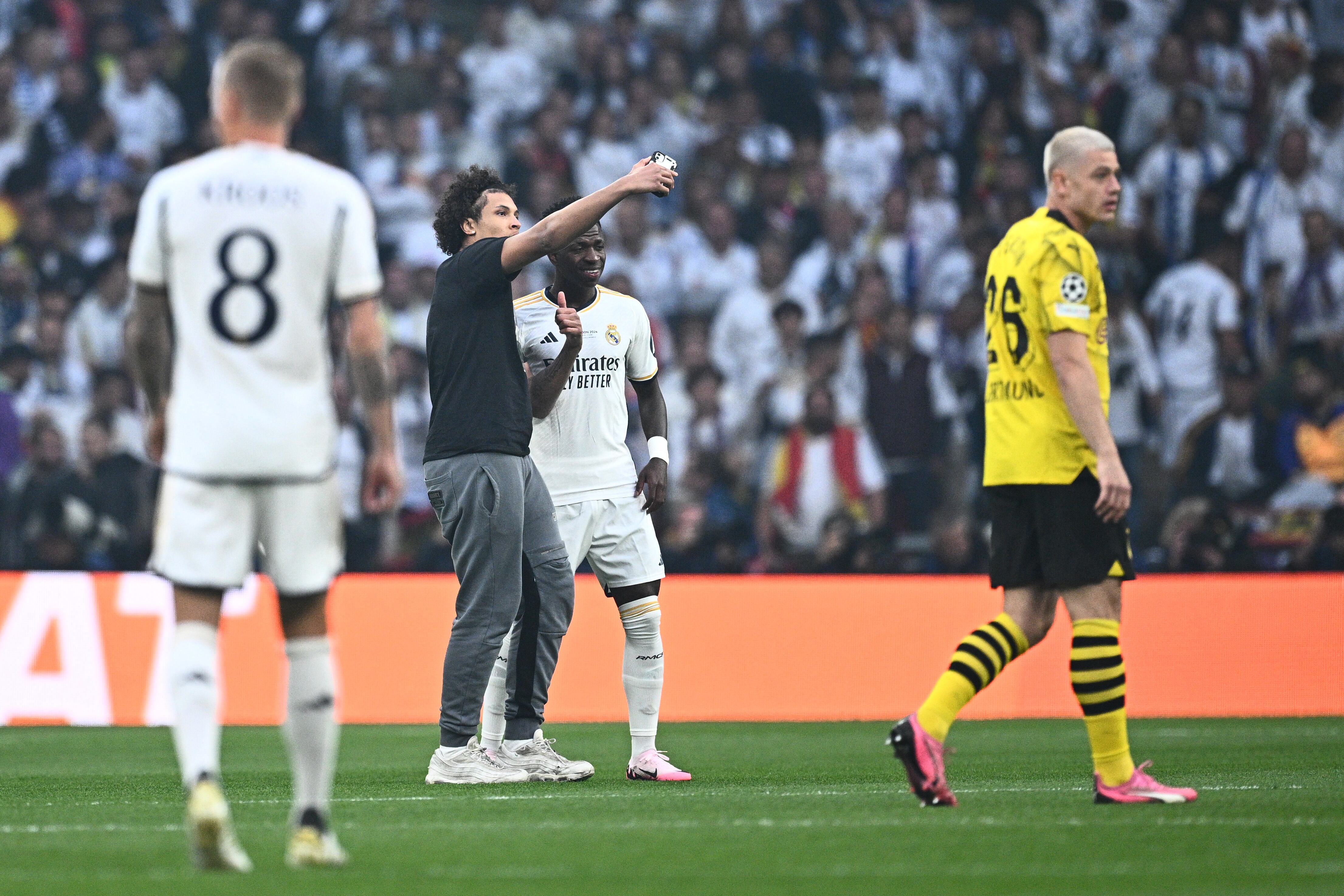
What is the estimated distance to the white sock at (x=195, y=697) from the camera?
4355mm

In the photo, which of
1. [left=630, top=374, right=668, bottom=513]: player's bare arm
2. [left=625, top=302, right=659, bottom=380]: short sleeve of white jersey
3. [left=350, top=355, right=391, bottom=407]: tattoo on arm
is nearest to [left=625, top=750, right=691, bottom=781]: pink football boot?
[left=630, top=374, right=668, bottom=513]: player's bare arm

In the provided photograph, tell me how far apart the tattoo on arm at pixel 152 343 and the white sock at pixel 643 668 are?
10.4 ft

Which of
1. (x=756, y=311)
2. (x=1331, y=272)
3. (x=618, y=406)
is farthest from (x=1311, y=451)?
(x=618, y=406)

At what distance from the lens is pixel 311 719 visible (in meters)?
4.46

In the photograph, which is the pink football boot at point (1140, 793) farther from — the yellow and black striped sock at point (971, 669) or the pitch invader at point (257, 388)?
the pitch invader at point (257, 388)

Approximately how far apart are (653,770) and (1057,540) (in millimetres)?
2214

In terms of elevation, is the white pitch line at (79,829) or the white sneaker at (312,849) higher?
the white sneaker at (312,849)

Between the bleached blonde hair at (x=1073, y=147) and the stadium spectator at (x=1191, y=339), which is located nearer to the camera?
the bleached blonde hair at (x=1073, y=147)

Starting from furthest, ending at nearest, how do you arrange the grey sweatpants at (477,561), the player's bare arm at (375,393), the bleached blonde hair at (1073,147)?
the grey sweatpants at (477,561)
the bleached blonde hair at (1073,147)
the player's bare arm at (375,393)

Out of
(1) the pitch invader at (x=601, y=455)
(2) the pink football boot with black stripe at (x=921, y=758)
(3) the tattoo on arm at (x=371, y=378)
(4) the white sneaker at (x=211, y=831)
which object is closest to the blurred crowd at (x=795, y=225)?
(1) the pitch invader at (x=601, y=455)

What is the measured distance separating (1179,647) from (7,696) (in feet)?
24.8

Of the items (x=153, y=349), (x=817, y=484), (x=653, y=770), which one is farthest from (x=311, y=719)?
(x=817, y=484)

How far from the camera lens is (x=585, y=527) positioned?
24.9ft

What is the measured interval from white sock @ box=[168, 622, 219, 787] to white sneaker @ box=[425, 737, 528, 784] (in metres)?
2.59
